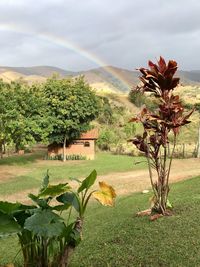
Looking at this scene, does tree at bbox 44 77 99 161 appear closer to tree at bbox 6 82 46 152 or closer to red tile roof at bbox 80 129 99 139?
red tile roof at bbox 80 129 99 139

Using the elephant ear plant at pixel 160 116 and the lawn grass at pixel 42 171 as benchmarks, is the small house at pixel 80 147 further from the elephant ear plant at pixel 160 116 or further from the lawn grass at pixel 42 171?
the elephant ear plant at pixel 160 116

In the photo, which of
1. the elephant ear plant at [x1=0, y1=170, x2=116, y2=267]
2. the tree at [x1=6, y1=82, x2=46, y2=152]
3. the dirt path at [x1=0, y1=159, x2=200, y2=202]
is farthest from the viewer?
the tree at [x1=6, y1=82, x2=46, y2=152]

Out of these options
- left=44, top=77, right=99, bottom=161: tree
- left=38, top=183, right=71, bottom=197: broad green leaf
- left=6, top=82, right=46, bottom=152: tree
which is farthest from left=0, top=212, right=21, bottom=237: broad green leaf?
left=44, top=77, right=99, bottom=161: tree

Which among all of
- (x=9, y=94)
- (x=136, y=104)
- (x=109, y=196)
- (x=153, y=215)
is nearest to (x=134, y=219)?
(x=153, y=215)

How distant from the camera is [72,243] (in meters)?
4.09

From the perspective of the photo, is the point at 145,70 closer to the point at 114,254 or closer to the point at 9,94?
the point at 114,254

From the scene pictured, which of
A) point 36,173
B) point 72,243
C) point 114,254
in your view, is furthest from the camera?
point 36,173

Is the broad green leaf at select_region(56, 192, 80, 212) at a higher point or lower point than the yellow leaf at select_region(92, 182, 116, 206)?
lower

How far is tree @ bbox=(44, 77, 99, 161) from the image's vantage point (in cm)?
3061

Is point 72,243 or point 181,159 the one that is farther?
point 181,159

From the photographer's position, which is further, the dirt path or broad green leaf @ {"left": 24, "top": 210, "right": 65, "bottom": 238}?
the dirt path

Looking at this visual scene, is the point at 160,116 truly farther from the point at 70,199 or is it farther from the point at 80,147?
the point at 80,147

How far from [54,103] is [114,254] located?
26.0 metres

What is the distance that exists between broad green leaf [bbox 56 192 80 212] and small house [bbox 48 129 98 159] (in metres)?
29.1
